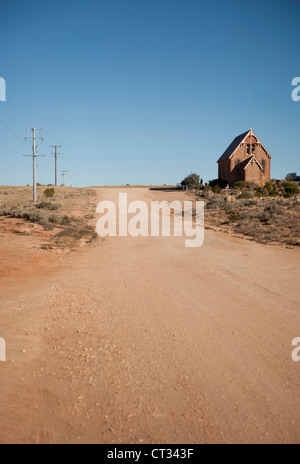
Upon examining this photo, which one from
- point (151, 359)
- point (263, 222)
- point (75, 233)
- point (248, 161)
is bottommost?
point (151, 359)

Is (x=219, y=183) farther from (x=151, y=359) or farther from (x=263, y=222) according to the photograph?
(x=151, y=359)

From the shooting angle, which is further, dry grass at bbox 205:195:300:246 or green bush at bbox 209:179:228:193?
green bush at bbox 209:179:228:193

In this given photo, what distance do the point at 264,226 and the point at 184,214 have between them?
9.45m

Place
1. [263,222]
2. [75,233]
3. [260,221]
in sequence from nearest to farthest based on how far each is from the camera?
1. [75,233]
2. [263,222]
3. [260,221]

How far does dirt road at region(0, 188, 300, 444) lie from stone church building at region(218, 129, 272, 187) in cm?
4299

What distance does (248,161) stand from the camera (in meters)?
49.9

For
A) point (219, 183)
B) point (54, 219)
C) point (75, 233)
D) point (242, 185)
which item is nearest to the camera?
point (75, 233)

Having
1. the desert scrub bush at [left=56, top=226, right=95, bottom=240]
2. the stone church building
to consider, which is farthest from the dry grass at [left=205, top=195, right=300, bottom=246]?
the stone church building

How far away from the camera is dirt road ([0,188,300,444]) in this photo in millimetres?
3721

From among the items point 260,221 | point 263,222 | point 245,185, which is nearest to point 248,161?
point 245,185

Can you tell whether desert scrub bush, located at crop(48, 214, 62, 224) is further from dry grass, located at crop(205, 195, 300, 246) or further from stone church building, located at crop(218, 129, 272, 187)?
stone church building, located at crop(218, 129, 272, 187)

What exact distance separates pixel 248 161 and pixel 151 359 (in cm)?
4927

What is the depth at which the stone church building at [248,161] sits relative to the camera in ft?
164
